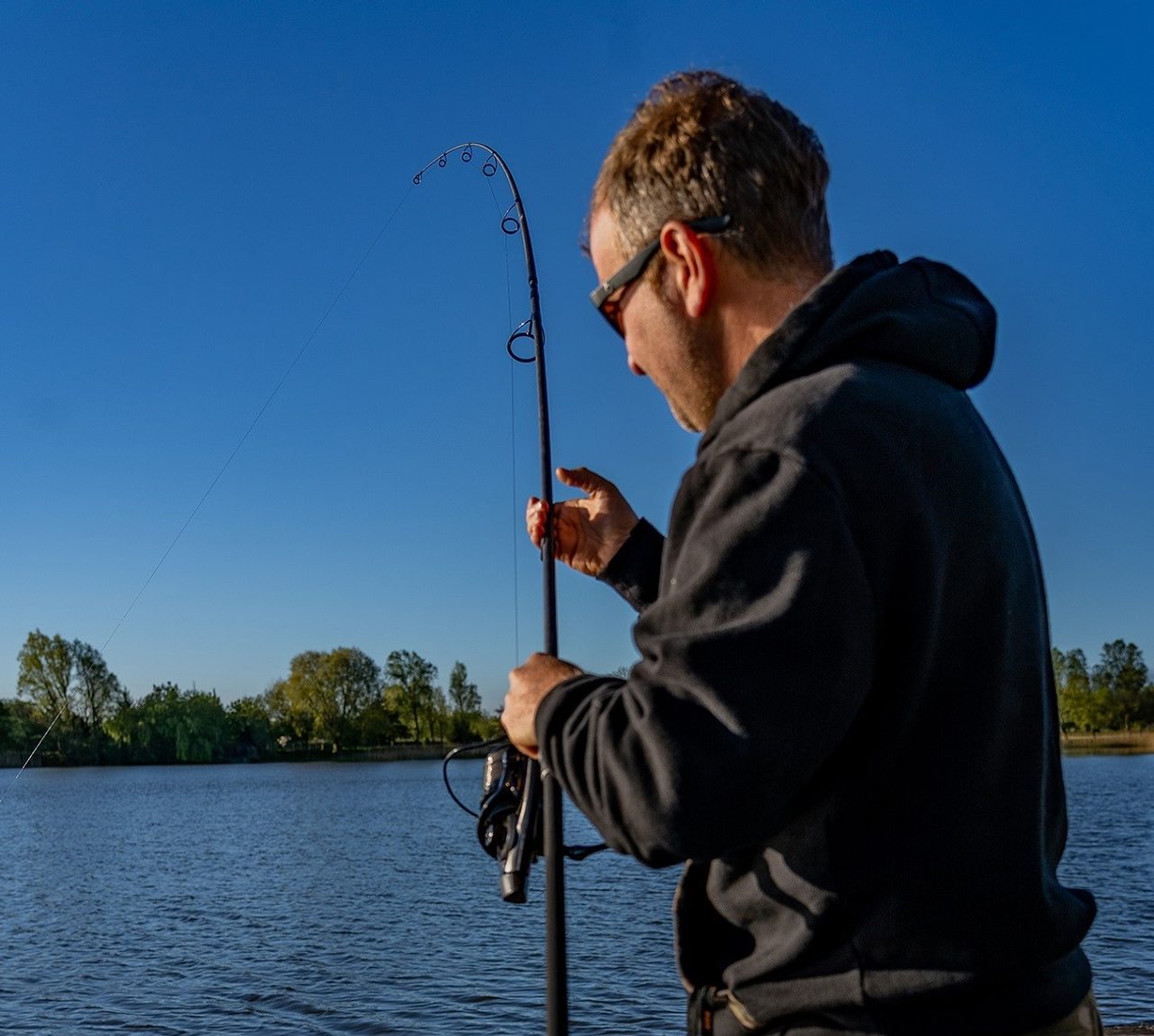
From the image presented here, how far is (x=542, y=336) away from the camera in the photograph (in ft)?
12.2

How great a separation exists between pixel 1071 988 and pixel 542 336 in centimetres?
262

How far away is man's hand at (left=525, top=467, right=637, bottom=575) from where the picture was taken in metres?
2.50

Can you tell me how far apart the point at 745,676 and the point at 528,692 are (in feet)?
1.48

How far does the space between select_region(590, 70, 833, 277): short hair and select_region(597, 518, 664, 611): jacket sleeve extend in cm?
83

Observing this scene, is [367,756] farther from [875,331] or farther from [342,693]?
[875,331]

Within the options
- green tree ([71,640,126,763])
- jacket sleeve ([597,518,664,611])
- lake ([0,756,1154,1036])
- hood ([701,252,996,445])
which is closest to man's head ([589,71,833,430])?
hood ([701,252,996,445])

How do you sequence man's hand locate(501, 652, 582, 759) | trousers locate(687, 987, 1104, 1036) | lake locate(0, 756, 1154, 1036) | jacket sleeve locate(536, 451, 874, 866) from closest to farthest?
jacket sleeve locate(536, 451, 874, 866), trousers locate(687, 987, 1104, 1036), man's hand locate(501, 652, 582, 759), lake locate(0, 756, 1154, 1036)

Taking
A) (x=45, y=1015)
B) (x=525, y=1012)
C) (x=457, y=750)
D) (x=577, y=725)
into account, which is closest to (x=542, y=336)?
(x=457, y=750)

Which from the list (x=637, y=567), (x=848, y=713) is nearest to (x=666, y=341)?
(x=848, y=713)

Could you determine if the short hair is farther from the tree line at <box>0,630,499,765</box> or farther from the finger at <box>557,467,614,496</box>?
the tree line at <box>0,630,499,765</box>

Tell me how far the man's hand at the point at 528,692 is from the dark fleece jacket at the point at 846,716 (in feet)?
0.38

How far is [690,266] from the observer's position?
64.8 inches

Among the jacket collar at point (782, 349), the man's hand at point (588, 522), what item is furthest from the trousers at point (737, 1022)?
the man's hand at point (588, 522)

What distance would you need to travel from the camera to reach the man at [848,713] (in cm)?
128
